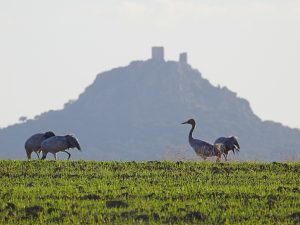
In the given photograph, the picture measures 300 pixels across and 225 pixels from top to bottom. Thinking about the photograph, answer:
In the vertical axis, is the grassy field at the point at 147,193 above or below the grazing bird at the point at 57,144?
below

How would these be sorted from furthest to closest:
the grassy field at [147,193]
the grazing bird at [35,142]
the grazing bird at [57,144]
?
the grazing bird at [35,142]
the grazing bird at [57,144]
the grassy field at [147,193]

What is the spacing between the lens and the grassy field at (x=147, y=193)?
18.5 meters

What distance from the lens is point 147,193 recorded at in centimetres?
2058

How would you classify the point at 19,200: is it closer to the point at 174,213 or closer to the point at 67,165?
the point at 174,213

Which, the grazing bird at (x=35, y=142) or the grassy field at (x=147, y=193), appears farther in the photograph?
the grazing bird at (x=35, y=142)

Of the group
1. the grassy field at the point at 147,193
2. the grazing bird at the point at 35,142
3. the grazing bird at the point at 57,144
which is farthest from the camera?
the grazing bird at the point at 35,142

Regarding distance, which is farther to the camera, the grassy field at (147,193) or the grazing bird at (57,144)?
the grazing bird at (57,144)

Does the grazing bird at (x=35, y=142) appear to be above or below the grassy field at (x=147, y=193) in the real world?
above

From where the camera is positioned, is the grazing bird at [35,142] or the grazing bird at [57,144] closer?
the grazing bird at [57,144]

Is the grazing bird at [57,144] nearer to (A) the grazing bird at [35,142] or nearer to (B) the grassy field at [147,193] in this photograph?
(A) the grazing bird at [35,142]

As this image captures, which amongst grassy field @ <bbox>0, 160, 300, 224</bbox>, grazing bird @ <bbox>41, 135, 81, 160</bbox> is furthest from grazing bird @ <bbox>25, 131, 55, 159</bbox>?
grassy field @ <bbox>0, 160, 300, 224</bbox>

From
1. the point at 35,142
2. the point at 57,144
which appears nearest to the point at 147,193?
the point at 57,144

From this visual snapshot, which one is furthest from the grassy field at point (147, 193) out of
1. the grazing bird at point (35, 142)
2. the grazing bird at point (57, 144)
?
the grazing bird at point (35, 142)

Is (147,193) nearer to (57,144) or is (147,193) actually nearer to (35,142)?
(57,144)
